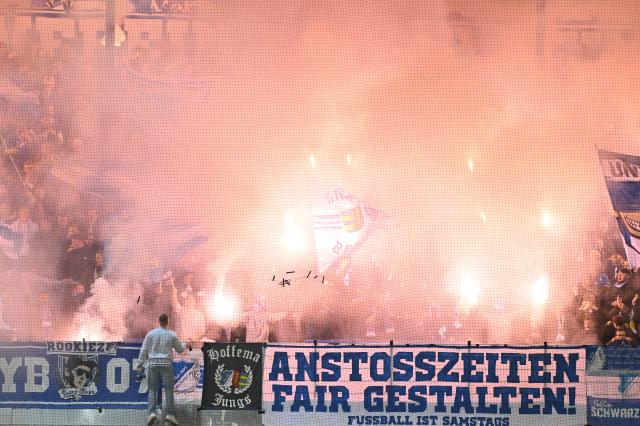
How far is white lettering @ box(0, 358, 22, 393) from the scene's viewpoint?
8906mm

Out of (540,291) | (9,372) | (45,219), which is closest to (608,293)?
(540,291)

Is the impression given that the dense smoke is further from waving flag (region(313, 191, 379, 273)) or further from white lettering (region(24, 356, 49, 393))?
white lettering (region(24, 356, 49, 393))

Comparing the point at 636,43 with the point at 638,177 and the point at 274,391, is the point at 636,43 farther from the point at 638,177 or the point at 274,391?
the point at 274,391

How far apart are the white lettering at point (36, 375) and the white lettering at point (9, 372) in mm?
102

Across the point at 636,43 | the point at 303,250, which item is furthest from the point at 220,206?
the point at 636,43

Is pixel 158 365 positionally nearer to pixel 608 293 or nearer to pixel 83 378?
pixel 83 378

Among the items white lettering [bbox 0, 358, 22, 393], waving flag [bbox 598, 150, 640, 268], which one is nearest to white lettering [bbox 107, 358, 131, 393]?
white lettering [bbox 0, 358, 22, 393]

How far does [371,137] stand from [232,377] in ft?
21.2

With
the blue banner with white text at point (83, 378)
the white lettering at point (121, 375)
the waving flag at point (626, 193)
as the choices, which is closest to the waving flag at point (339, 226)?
the waving flag at point (626, 193)

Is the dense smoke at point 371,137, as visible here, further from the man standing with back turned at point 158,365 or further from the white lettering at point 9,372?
the man standing with back turned at point 158,365

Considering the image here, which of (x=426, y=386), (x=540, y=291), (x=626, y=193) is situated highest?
(x=626, y=193)

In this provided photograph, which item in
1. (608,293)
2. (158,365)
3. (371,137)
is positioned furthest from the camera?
(371,137)

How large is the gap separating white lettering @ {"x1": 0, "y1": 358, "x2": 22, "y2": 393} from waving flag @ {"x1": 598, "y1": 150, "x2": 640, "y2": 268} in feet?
30.2

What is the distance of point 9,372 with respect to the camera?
8938 millimetres
